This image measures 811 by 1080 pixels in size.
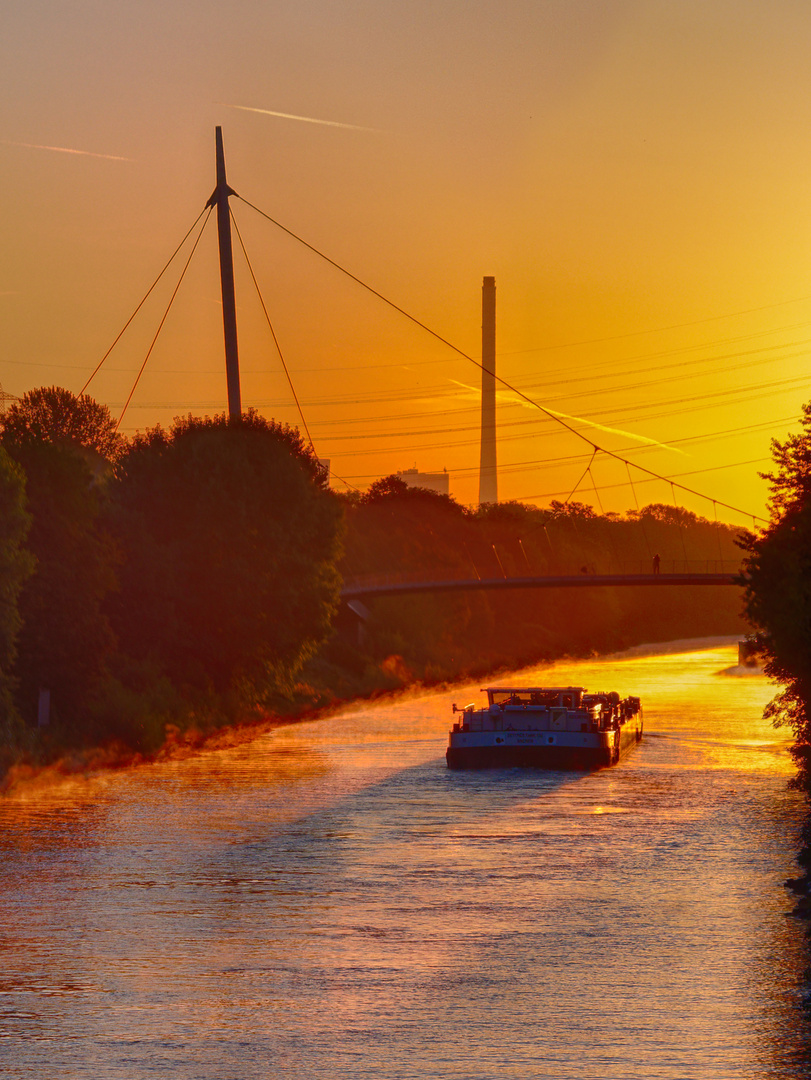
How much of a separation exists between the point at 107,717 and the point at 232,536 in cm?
1383

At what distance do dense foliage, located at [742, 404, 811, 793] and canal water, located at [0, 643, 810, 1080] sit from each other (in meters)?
4.10

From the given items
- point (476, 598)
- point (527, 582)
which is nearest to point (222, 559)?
point (527, 582)

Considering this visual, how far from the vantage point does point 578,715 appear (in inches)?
2589

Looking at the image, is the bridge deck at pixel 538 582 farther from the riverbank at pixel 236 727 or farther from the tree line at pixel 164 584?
the tree line at pixel 164 584

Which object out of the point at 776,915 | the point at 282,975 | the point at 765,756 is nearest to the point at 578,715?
the point at 765,756

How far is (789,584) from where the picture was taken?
35.9 meters

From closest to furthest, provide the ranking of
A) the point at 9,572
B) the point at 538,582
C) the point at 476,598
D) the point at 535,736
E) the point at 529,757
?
the point at 9,572
the point at 529,757
the point at 535,736
the point at 538,582
the point at 476,598

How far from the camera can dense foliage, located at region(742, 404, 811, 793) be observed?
34.8 m

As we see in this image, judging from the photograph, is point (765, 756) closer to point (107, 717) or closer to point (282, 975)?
point (107, 717)

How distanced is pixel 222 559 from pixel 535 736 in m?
18.0

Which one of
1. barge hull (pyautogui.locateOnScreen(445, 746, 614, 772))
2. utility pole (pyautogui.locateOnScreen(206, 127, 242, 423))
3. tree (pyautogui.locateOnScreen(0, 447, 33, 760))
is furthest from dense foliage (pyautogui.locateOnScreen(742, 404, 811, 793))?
utility pole (pyautogui.locateOnScreen(206, 127, 242, 423))

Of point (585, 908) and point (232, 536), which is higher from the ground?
point (232, 536)

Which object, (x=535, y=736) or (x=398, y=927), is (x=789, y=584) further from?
(x=535, y=736)

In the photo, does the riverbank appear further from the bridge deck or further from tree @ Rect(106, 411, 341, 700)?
the bridge deck
